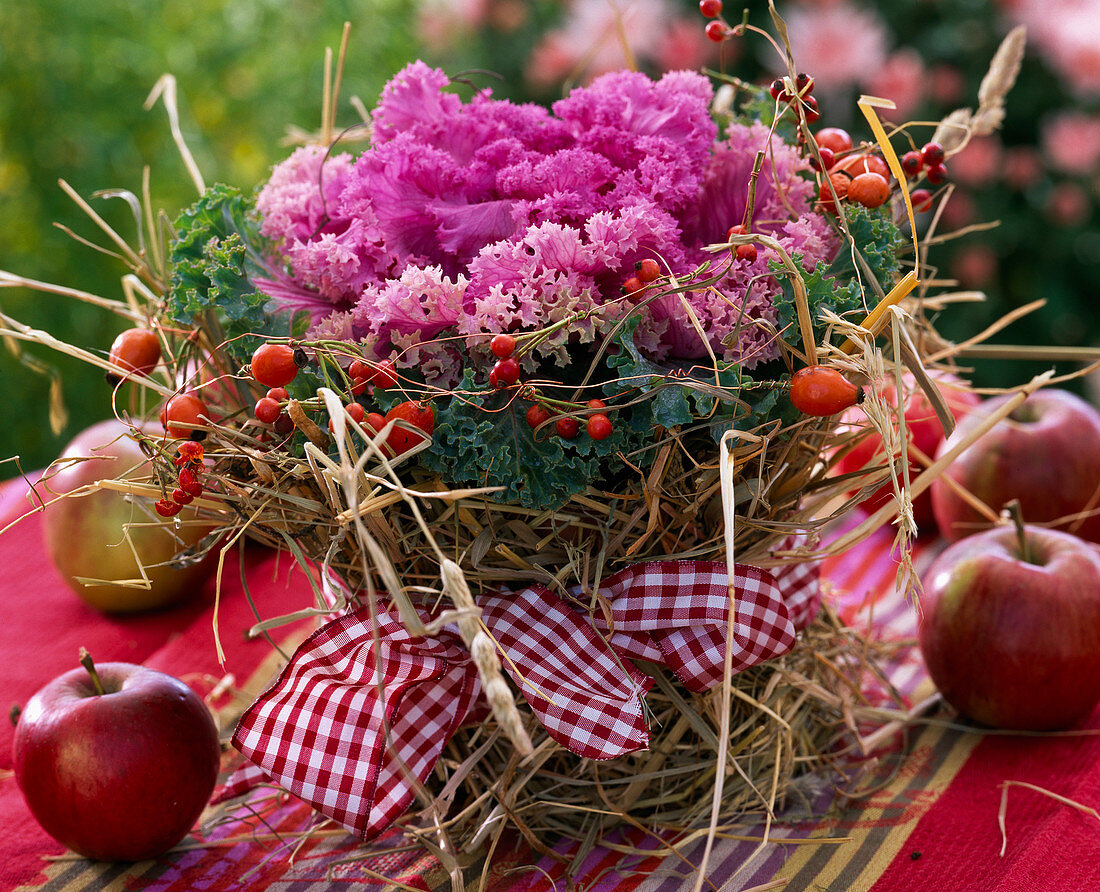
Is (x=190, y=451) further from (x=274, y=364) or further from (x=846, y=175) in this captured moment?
(x=846, y=175)

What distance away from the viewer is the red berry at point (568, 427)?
645mm

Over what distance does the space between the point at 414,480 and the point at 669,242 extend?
9.6 inches

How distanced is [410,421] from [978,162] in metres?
1.66

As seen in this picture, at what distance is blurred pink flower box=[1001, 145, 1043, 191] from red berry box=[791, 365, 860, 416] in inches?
62.2

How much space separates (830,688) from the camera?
2.92 ft

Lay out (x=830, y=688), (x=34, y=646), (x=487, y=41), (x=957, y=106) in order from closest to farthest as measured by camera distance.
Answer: (x=830, y=688) → (x=34, y=646) → (x=957, y=106) → (x=487, y=41)

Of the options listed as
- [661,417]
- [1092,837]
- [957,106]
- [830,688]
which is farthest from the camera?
[957,106]

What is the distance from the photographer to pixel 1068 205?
1.92m

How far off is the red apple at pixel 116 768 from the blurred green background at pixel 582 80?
141 centimetres

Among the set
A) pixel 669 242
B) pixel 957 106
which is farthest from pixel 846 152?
pixel 957 106

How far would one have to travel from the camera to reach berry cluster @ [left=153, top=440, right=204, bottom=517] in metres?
0.65

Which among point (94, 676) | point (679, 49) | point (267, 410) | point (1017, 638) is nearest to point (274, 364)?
point (267, 410)

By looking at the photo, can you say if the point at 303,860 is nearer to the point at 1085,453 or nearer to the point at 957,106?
the point at 1085,453

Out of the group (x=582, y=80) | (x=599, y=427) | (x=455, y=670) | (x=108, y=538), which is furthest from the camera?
(x=582, y=80)
